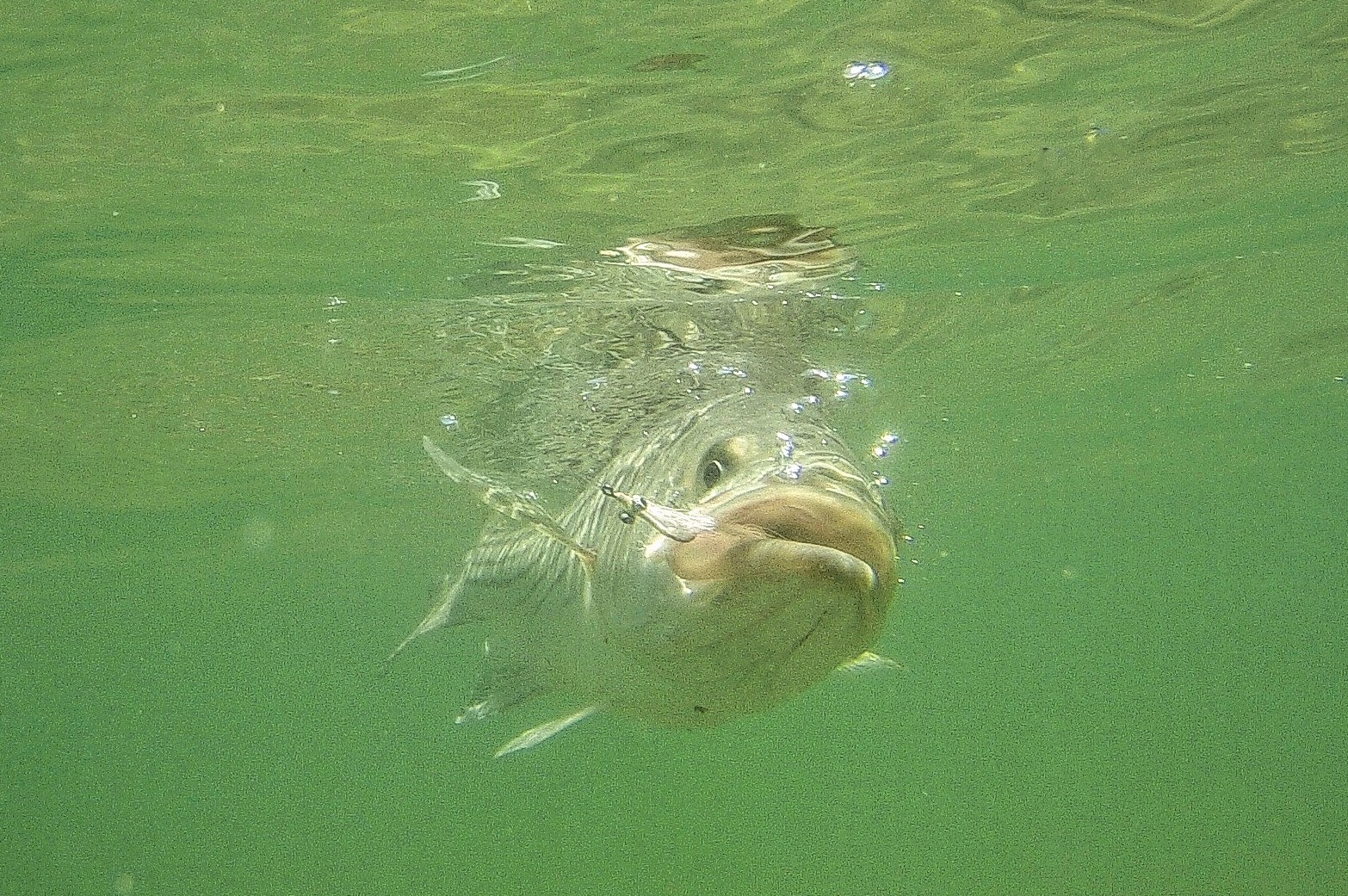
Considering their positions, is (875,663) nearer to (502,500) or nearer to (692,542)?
(692,542)

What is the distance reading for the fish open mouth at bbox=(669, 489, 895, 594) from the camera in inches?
143

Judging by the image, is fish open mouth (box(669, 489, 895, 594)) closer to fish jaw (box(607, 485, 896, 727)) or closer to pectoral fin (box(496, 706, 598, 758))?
fish jaw (box(607, 485, 896, 727))

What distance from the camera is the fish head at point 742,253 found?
977 cm

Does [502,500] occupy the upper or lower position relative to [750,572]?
lower

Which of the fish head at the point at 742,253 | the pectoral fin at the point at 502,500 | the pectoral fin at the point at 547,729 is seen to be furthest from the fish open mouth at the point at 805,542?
the fish head at the point at 742,253

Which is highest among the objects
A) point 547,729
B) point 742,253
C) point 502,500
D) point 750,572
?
point 750,572

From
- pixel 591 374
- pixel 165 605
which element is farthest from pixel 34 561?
pixel 591 374

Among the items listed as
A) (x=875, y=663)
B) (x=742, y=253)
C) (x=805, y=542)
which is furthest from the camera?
(x=742, y=253)

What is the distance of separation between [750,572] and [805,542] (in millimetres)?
234

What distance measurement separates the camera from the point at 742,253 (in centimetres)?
1025

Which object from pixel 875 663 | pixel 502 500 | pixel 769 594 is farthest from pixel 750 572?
pixel 502 500

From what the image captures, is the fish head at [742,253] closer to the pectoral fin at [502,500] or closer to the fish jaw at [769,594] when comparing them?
the pectoral fin at [502,500]

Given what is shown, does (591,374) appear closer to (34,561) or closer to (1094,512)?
(34,561)

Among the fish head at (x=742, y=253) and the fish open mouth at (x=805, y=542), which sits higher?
the fish open mouth at (x=805, y=542)
